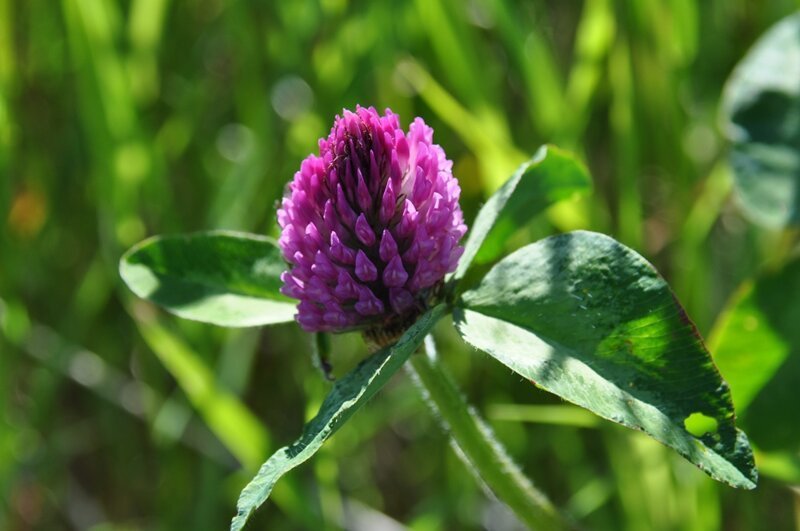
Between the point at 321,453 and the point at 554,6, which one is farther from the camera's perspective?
the point at 554,6

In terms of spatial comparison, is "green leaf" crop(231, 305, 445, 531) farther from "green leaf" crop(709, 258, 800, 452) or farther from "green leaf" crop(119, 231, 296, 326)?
"green leaf" crop(709, 258, 800, 452)

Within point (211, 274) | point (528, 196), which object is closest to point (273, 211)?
point (211, 274)

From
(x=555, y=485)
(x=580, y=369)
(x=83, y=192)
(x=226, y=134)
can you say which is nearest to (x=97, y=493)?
(x=83, y=192)

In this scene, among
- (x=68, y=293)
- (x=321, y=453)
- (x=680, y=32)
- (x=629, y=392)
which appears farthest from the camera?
(x=68, y=293)

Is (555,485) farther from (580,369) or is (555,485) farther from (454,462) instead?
(580,369)

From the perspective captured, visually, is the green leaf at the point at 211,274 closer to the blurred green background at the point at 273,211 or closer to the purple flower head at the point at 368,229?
the purple flower head at the point at 368,229

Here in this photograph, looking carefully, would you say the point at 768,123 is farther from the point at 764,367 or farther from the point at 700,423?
the point at 700,423

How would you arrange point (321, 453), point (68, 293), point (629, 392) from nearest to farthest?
point (629, 392)
point (321, 453)
point (68, 293)
